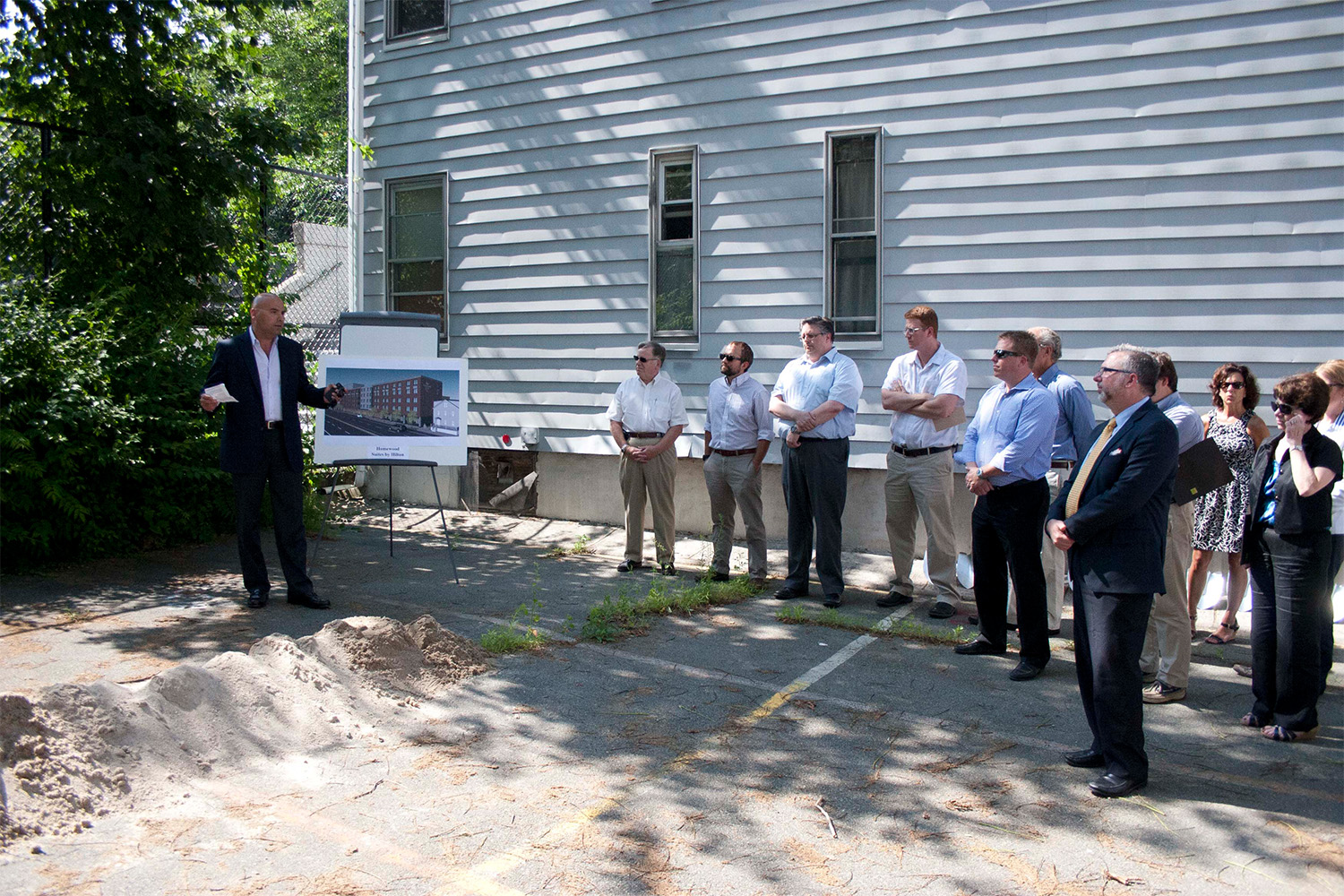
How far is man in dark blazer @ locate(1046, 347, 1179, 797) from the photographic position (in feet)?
14.5

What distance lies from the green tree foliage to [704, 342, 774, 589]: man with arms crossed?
4.22 metres

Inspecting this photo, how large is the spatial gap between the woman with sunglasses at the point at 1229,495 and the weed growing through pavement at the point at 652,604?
3209 mm

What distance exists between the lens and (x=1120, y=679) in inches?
174

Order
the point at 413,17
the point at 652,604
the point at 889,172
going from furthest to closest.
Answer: the point at 413,17 → the point at 889,172 → the point at 652,604

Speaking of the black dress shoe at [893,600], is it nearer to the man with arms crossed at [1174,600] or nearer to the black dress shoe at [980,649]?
the black dress shoe at [980,649]

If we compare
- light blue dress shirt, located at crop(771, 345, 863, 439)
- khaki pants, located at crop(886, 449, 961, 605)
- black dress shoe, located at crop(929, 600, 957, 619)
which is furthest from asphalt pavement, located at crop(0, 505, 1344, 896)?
light blue dress shirt, located at crop(771, 345, 863, 439)

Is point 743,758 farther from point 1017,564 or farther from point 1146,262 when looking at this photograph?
point 1146,262

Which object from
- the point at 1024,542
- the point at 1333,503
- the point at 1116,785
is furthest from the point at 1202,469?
the point at 1116,785

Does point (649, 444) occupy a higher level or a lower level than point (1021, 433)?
lower

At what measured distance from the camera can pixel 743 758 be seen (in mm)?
4820

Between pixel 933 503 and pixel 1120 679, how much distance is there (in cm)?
339

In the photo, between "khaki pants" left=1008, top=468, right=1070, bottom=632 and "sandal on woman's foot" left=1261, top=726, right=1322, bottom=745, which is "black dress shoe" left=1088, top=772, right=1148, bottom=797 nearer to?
"sandal on woman's foot" left=1261, top=726, right=1322, bottom=745

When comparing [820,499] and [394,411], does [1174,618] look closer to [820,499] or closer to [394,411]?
[820,499]

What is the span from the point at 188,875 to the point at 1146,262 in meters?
7.76
